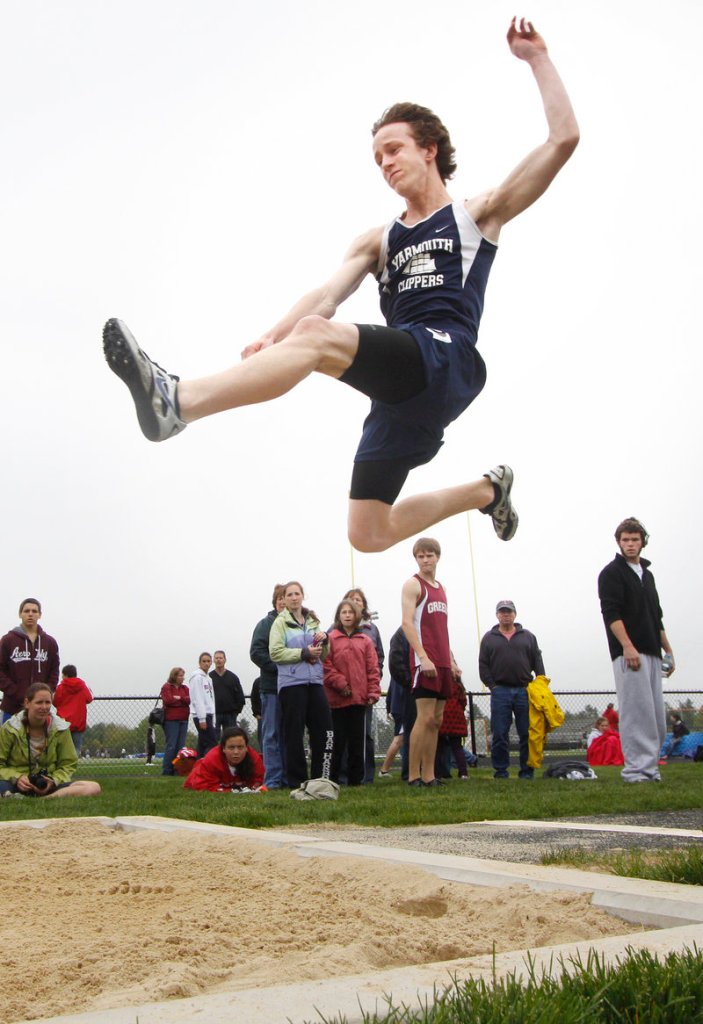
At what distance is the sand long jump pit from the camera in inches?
84.5

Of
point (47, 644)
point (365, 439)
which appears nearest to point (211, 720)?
point (47, 644)

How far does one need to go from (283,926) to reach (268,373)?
1.74m

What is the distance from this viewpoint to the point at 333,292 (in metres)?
4.37

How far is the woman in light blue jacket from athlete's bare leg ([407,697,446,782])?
0.85m

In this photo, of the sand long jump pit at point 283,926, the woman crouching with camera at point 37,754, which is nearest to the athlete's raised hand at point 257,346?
the sand long jump pit at point 283,926

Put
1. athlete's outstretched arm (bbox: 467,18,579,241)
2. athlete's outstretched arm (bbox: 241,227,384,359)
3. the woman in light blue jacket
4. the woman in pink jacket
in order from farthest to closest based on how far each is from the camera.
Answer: the woman in pink jacket, the woman in light blue jacket, athlete's outstretched arm (bbox: 241,227,384,359), athlete's outstretched arm (bbox: 467,18,579,241)

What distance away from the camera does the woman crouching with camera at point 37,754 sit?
28.8 feet

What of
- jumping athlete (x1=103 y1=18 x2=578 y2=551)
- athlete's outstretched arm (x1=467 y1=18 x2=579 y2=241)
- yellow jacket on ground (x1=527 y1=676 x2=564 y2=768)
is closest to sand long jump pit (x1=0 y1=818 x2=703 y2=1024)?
jumping athlete (x1=103 y1=18 x2=578 y2=551)

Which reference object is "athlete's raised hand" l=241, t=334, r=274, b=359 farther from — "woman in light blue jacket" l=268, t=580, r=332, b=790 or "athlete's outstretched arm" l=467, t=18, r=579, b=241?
"woman in light blue jacket" l=268, t=580, r=332, b=790

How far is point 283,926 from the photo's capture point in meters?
3.03

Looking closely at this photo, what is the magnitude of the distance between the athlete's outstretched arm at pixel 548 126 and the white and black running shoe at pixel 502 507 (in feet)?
5.07

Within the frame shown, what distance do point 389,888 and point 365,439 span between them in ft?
6.10

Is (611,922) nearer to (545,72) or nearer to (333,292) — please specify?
(333,292)

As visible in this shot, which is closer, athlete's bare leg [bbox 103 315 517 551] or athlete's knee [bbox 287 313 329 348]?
athlete's bare leg [bbox 103 315 517 551]
